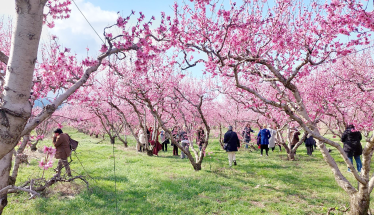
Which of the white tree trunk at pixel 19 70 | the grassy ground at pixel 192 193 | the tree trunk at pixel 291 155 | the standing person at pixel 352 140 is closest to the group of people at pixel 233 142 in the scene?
the standing person at pixel 352 140

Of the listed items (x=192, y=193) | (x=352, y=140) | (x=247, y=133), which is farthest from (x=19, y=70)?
(x=247, y=133)

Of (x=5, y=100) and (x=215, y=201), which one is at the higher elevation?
(x=5, y=100)

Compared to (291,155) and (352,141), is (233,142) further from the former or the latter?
(291,155)

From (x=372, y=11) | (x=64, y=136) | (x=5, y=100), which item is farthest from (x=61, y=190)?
(x=372, y=11)

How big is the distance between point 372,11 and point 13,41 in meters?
5.19

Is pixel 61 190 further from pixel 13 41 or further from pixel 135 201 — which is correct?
pixel 13 41

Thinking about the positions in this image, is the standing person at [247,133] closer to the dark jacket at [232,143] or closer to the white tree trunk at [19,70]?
the dark jacket at [232,143]

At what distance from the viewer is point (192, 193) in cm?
644

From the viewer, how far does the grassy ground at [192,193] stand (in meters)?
5.43

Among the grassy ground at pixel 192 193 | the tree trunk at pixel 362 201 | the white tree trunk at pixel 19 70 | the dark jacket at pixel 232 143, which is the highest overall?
the white tree trunk at pixel 19 70

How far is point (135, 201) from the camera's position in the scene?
19.6ft

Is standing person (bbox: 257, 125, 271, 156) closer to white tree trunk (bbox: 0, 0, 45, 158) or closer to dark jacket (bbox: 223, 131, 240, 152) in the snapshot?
dark jacket (bbox: 223, 131, 240, 152)

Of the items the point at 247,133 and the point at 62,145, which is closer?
the point at 62,145

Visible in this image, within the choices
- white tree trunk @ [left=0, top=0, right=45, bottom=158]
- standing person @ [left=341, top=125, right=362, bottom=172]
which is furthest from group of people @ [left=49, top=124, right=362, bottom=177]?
white tree trunk @ [left=0, top=0, right=45, bottom=158]
